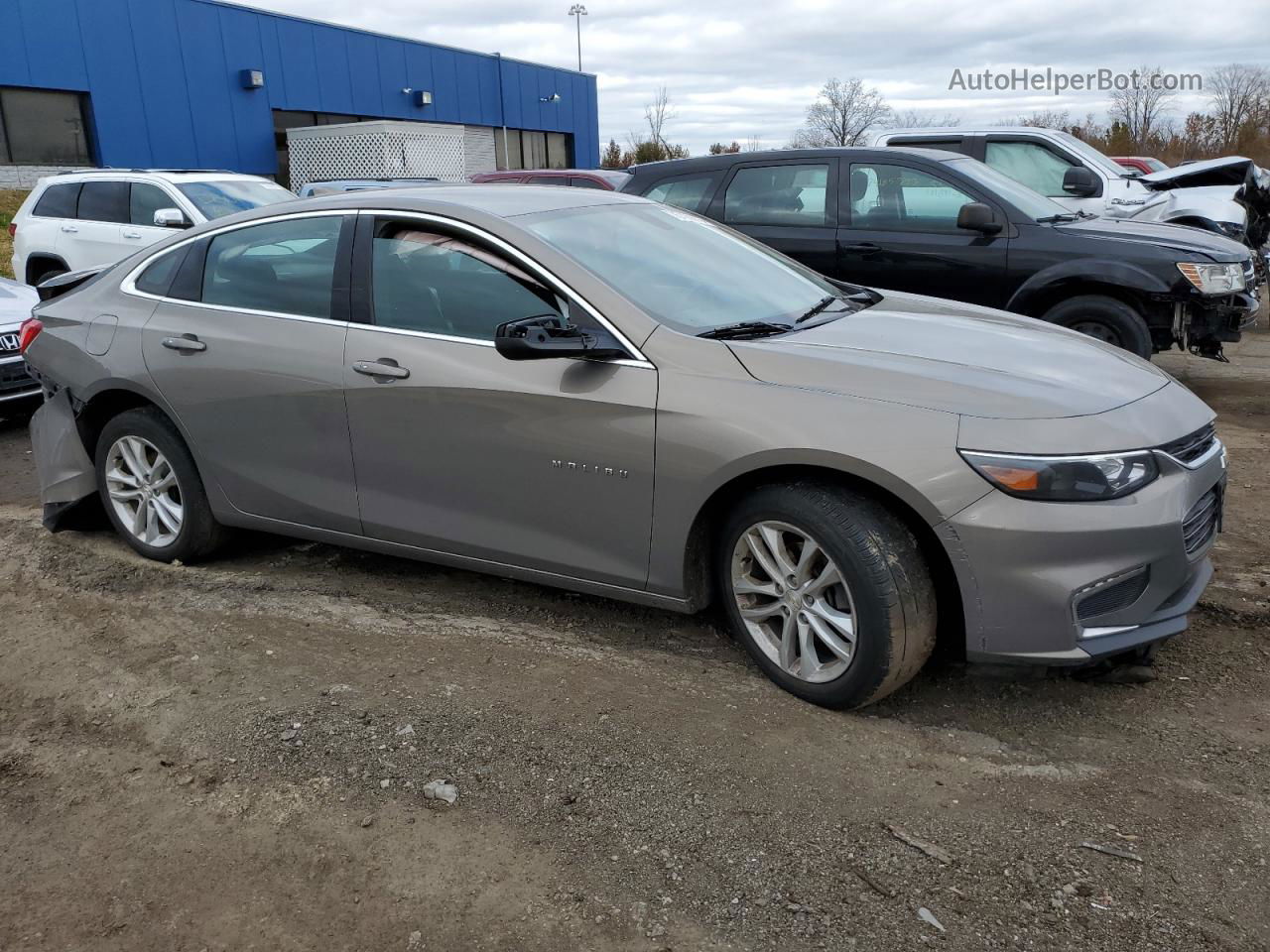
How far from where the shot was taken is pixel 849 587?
3184mm

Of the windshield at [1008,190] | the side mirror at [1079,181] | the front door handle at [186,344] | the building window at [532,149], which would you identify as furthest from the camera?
the building window at [532,149]

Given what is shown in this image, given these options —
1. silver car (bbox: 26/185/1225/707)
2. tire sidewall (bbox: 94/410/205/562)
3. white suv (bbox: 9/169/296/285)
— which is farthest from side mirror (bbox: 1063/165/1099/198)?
tire sidewall (bbox: 94/410/205/562)

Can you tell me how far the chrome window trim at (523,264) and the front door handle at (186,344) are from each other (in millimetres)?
890

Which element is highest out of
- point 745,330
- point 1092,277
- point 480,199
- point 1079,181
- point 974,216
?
point 480,199

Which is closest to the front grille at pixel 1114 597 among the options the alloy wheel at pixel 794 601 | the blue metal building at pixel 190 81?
the alloy wheel at pixel 794 601

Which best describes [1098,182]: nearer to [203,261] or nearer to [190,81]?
[203,261]

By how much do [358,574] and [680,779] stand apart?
2.22 m

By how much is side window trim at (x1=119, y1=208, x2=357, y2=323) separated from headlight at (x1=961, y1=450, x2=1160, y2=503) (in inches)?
95.5

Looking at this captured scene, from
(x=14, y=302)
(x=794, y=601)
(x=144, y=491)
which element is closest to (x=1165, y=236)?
(x=794, y=601)

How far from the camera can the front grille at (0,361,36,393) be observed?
25.4 feet

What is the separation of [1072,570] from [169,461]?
12.0ft

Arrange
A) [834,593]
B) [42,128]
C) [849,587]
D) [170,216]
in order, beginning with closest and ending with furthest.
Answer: [849,587] → [834,593] → [170,216] → [42,128]

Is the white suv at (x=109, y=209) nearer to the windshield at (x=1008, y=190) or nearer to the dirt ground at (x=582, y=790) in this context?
the windshield at (x=1008, y=190)

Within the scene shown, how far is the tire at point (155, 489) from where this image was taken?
4668 millimetres
